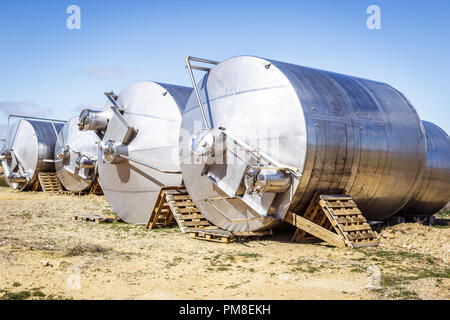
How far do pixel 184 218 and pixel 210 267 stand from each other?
3343 millimetres

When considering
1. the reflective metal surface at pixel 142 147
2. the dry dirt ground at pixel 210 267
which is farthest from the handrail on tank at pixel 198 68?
the dry dirt ground at pixel 210 267

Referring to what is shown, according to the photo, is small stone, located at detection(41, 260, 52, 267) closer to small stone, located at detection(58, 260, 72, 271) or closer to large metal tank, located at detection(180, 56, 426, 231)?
small stone, located at detection(58, 260, 72, 271)

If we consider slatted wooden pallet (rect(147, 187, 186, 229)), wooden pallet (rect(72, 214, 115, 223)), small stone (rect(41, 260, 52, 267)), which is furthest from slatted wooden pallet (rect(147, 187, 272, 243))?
small stone (rect(41, 260, 52, 267))

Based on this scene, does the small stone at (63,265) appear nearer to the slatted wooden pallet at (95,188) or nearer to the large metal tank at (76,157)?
the large metal tank at (76,157)

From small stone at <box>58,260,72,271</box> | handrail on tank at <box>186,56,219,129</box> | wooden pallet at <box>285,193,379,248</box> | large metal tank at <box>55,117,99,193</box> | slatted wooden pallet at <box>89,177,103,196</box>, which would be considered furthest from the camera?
slatted wooden pallet at <box>89,177,103,196</box>

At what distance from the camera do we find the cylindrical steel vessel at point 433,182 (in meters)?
11.7

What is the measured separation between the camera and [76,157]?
18750 mm

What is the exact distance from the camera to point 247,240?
889 cm

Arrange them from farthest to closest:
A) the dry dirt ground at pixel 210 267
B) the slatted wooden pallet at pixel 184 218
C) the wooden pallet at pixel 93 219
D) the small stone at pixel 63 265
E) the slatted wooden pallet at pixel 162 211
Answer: the wooden pallet at pixel 93 219 < the slatted wooden pallet at pixel 162 211 < the slatted wooden pallet at pixel 184 218 < the small stone at pixel 63 265 < the dry dirt ground at pixel 210 267

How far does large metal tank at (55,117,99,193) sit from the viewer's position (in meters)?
18.0

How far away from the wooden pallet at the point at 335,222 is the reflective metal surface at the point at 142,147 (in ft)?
11.3

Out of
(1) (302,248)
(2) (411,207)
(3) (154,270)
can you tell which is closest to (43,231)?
(3) (154,270)

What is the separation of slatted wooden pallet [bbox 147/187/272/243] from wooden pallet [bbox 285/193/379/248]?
2.97 feet
